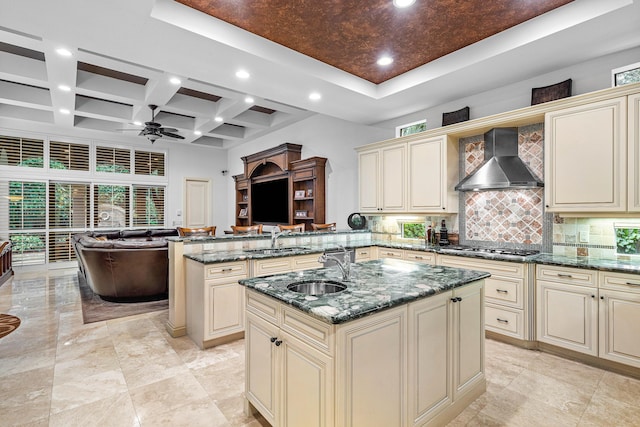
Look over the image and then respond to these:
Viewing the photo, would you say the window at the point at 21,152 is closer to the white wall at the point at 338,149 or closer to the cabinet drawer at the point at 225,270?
the white wall at the point at 338,149

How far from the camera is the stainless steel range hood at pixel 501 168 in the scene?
3324 mm

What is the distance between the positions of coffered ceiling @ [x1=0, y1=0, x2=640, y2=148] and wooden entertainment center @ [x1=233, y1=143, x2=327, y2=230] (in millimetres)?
1622

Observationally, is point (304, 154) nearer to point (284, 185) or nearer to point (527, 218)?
point (284, 185)

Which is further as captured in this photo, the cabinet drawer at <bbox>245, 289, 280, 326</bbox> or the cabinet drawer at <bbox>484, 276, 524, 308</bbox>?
the cabinet drawer at <bbox>484, 276, 524, 308</bbox>

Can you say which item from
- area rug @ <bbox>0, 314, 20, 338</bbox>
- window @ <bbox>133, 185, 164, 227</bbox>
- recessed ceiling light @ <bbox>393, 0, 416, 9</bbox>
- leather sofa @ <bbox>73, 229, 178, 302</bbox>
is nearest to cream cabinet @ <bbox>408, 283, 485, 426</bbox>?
recessed ceiling light @ <bbox>393, 0, 416, 9</bbox>

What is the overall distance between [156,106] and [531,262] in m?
5.98

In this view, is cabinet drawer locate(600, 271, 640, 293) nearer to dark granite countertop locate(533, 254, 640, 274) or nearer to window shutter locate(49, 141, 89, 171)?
dark granite countertop locate(533, 254, 640, 274)

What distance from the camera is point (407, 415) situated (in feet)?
5.45

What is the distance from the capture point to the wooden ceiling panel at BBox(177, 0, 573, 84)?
103 inches

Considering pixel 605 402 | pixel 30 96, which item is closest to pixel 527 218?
pixel 605 402

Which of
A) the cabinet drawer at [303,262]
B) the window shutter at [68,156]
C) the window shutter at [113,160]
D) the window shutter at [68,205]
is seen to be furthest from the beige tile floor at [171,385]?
the window shutter at [113,160]

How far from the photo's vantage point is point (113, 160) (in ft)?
26.1

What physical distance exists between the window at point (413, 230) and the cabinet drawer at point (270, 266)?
221 cm

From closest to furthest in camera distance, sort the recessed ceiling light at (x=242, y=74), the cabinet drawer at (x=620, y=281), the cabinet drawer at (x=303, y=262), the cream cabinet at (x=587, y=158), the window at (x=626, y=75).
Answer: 1. the cabinet drawer at (x=620, y=281)
2. the cream cabinet at (x=587, y=158)
3. the window at (x=626, y=75)
4. the recessed ceiling light at (x=242, y=74)
5. the cabinet drawer at (x=303, y=262)
